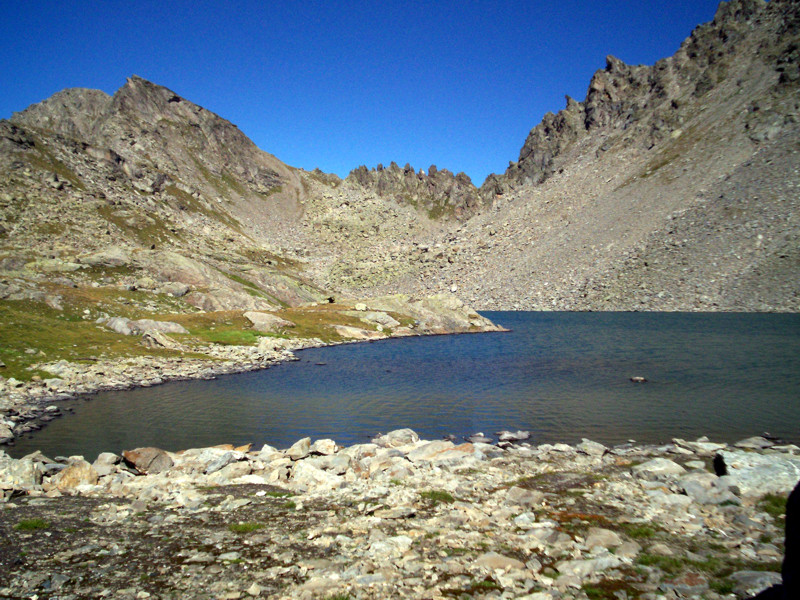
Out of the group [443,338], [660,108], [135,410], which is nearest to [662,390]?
[135,410]

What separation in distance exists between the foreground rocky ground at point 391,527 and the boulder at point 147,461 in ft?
0.22

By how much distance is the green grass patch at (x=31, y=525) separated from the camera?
1158 centimetres

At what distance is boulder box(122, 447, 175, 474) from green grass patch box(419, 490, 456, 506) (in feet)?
39.8

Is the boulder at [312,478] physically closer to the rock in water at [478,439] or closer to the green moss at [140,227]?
the rock in water at [478,439]

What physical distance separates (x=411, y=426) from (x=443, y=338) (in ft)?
190

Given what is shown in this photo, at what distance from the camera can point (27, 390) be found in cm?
3638

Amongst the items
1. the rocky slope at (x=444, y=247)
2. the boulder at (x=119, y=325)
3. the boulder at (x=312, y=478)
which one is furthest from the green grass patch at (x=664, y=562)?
the boulder at (x=119, y=325)

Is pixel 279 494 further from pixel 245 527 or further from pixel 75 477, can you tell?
pixel 75 477

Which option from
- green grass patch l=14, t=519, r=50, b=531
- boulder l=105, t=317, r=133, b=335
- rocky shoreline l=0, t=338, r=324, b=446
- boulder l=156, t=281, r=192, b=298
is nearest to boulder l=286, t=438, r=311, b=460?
green grass patch l=14, t=519, r=50, b=531

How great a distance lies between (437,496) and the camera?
1526 centimetres

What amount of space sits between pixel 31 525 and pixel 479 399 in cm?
3099

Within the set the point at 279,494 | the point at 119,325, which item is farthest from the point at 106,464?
the point at 119,325

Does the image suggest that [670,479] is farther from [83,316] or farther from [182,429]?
[83,316]

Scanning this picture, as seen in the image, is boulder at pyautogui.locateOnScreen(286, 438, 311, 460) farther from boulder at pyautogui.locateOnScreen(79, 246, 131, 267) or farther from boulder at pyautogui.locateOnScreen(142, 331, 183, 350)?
boulder at pyautogui.locateOnScreen(79, 246, 131, 267)
